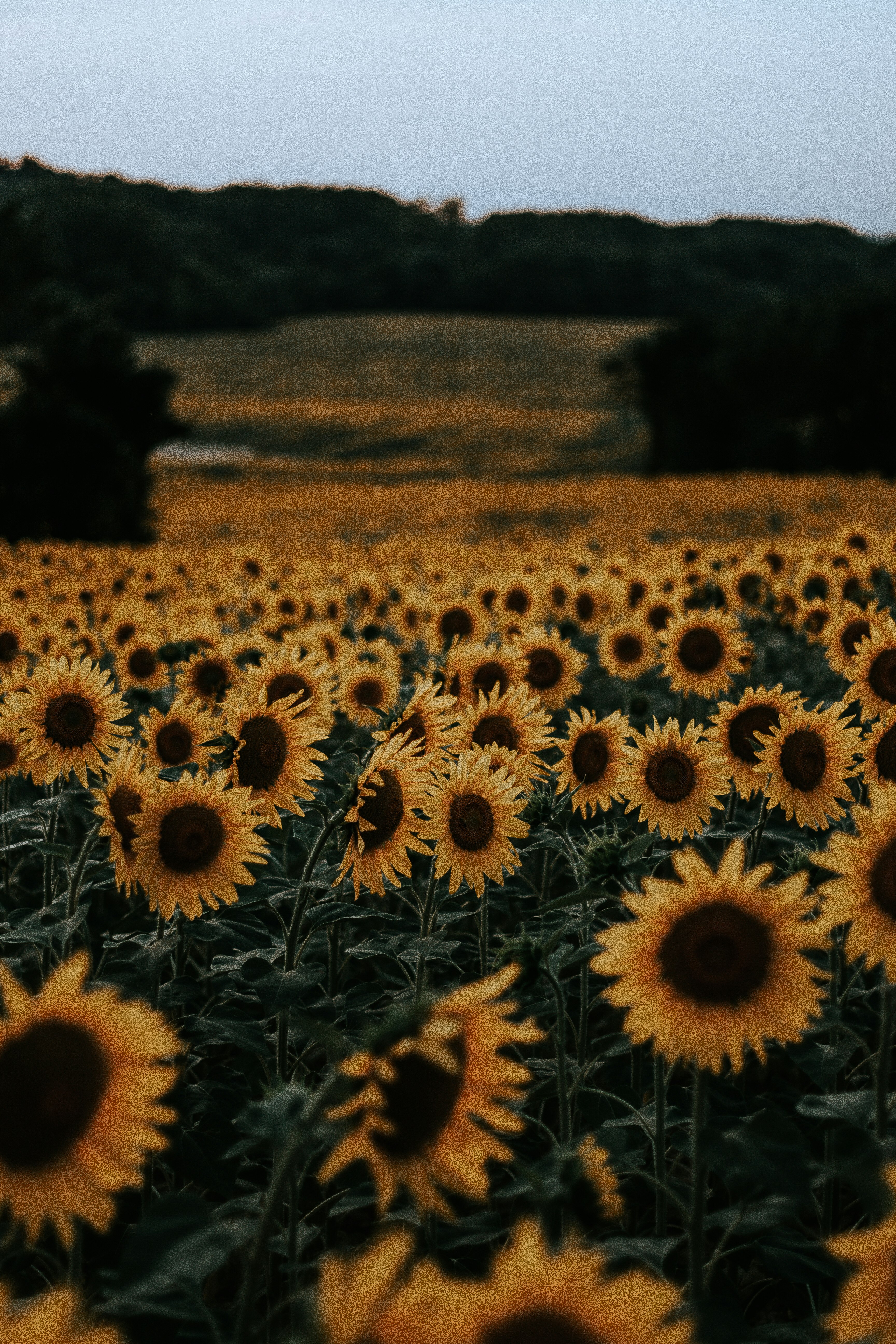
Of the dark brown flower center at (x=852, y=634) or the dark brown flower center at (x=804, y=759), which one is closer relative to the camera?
the dark brown flower center at (x=804, y=759)

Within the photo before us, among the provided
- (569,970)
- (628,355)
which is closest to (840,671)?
(569,970)

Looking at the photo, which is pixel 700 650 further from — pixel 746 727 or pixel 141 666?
pixel 141 666

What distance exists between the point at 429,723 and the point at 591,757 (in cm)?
63

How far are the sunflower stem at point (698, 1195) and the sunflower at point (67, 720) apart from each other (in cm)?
221

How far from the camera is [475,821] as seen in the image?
109 inches

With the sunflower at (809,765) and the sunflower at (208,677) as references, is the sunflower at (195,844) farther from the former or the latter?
the sunflower at (208,677)

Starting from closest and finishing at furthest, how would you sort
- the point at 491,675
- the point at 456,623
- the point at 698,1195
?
the point at 698,1195, the point at 491,675, the point at 456,623

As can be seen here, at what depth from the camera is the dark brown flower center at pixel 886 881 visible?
5.70 feet

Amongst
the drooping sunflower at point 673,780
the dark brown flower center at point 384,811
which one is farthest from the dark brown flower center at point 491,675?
the dark brown flower center at point 384,811

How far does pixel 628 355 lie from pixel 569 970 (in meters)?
46.8

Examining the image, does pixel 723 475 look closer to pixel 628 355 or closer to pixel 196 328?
pixel 628 355

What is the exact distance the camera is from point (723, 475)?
31.0 metres

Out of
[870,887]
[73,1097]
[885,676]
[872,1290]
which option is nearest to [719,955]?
[870,887]

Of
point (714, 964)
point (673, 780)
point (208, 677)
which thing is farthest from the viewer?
point (208, 677)
